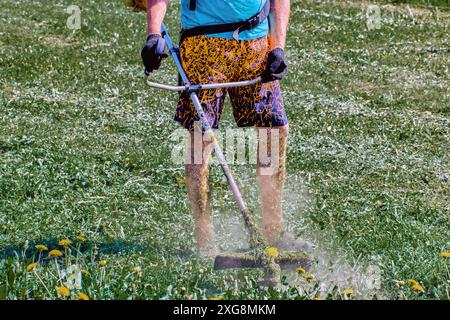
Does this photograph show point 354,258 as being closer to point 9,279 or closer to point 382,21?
point 9,279

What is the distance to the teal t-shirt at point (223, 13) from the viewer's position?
4.74 metres

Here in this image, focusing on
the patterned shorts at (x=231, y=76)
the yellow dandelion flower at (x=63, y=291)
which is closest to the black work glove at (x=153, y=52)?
the patterned shorts at (x=231, y=76)

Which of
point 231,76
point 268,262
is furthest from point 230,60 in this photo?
point 268,262

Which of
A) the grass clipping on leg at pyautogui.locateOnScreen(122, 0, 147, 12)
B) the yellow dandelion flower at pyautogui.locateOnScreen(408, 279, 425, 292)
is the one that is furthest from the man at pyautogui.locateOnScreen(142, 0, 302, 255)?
the yellow dandelion flower at pyautogui.locateOnScreen(408, 279, 425, 292)

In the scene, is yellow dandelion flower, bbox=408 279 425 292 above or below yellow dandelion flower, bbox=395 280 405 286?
above

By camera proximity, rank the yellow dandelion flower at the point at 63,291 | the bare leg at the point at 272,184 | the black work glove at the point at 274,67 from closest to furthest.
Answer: the yellow dandelion flower at the point at 63,291 → the black work glove at the point at 274,67 → the bare leg at the point at 272,184

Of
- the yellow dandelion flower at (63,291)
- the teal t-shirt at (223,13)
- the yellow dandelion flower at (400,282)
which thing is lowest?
the yellow dandelion flower at (400,282)

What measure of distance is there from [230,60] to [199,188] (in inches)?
28.5

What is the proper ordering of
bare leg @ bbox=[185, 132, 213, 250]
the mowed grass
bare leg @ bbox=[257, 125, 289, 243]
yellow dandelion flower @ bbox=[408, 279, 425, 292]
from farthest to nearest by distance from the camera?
bare leg @ bbox=[257, 125, 289, 243], bare leg @ bbox=[185, 132, 213, 250], the mowed grass, yellow dandelion flower @ bbox=[408, 279, 425, 292]

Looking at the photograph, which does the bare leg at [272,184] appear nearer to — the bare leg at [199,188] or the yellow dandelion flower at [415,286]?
the bare leg at [199,188]

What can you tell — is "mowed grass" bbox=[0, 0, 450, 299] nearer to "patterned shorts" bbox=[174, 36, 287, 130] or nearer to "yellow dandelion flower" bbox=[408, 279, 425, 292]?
"yellow dandelion flower" bbox=[408, 279, 425, 292]

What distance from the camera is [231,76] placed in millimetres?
4820

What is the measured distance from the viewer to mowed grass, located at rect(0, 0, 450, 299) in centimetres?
449
